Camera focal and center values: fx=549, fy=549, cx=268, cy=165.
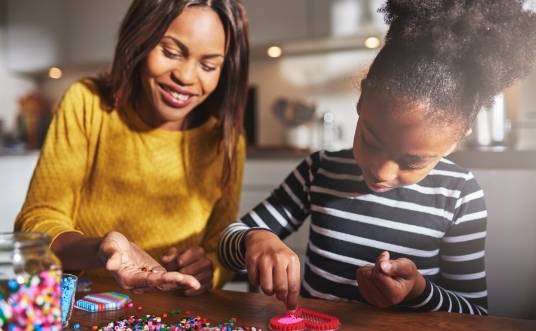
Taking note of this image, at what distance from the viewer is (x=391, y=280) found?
65 cm

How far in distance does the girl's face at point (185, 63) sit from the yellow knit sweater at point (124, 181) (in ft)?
0.31

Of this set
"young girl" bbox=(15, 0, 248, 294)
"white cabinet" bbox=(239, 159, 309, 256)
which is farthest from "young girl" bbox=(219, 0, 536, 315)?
"white cabinet" bbox=(239, 159, 309, 256)

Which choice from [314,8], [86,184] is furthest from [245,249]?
[314,8]

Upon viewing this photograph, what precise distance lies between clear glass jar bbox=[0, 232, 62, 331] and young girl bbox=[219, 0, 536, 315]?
0.87 feet

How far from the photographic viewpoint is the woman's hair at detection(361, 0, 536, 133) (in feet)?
2.06

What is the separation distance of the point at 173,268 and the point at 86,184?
278 millimetres

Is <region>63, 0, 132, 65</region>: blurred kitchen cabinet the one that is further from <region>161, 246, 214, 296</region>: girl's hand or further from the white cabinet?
<region>161, 246, 214, 296</region>: girl's hand

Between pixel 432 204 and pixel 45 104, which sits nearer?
pixel 432 204

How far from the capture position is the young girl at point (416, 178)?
0.64 meters

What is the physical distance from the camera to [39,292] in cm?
50

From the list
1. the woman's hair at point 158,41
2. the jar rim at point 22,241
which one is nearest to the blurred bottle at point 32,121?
the woman's hair at point 158,41

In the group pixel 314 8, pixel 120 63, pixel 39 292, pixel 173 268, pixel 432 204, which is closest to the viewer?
pixel 39 292

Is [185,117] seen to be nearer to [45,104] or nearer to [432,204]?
[432,204]

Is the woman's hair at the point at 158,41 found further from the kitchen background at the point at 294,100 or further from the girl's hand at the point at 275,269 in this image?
the girl's hand at the point at 275,269
